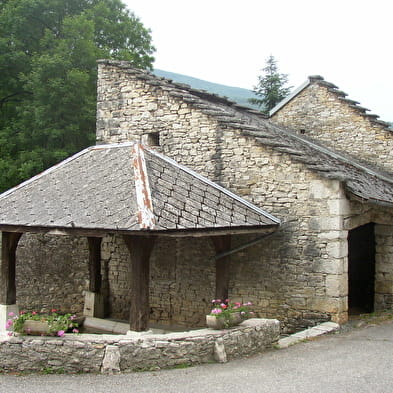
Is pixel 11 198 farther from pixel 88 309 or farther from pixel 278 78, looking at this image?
pixel 278 78

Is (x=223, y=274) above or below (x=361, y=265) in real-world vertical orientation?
above

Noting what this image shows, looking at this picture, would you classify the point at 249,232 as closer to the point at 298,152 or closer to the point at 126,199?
the point at 298,152

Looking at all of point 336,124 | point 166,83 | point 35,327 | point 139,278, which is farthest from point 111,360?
point 336,124

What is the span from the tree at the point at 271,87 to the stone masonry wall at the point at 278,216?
1751cm

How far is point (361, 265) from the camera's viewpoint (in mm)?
11695

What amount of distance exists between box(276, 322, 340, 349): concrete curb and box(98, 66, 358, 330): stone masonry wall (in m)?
0.25

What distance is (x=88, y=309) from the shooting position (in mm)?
10844

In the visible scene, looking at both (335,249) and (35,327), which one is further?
(335,249)

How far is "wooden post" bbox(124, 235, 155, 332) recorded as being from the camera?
21.8ft

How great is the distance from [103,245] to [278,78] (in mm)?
18617

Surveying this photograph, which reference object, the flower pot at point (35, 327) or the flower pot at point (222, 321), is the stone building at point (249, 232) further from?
the flower pot at point (35, 327)

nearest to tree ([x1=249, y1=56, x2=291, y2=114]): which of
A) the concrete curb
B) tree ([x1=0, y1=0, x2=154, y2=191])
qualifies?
tree ([x1=0, y1=0, x2=154, y2=191])

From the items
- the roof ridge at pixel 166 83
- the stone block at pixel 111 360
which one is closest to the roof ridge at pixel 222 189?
the roof ridge at pixel 166 83

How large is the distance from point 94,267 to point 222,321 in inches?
211
